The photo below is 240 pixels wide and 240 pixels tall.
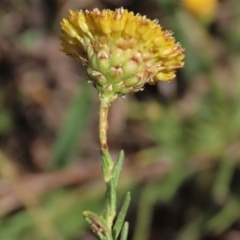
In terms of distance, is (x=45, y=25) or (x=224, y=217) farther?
(x=45, y=25)

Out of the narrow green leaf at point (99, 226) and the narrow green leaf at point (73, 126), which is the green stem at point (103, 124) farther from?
the narrow green leaf at point (73, 126)

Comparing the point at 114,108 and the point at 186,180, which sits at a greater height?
the point at 114,108

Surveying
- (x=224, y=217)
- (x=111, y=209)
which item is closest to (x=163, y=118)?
(x=224, y=217)

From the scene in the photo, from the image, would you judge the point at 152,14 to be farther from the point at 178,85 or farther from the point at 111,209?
the point at 111,209

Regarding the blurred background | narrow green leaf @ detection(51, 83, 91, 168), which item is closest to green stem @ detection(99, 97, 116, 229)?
the blurred background

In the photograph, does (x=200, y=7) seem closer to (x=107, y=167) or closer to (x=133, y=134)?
(x=133, y=134)

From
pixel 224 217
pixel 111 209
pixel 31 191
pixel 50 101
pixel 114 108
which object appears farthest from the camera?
pixel 50 101

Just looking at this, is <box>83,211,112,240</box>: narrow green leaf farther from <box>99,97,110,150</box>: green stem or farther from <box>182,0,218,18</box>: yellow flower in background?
<box>182,0,218,18</box>: yellow flower in background
